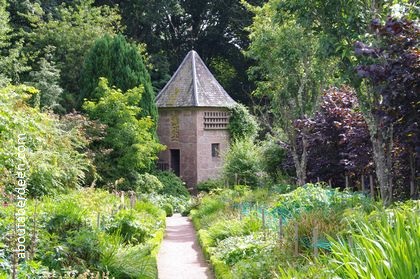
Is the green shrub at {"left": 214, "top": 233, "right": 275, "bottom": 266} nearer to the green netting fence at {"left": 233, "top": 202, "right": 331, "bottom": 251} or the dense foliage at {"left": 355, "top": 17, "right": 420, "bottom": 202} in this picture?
the green netting fence at {"left": 233, "top": 202, "right": 331, "bottom": 251}

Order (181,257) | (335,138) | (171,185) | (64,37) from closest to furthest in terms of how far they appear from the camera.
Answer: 1. (181,257)
2. (335,138)
3. (171,185)
4. (64,37)

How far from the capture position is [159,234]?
1052 cm

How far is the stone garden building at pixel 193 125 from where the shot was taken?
20.6m

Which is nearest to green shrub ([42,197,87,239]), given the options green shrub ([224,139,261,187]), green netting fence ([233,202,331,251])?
green netting fence ([233,202,331,251])

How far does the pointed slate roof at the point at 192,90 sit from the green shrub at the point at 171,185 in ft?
10.0

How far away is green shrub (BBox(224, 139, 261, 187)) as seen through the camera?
16812 mm

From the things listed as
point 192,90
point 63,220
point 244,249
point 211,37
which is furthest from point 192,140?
point 63,220

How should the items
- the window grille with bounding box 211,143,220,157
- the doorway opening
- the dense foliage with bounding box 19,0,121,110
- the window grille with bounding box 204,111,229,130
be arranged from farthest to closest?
the doorway opening, the window grille with bounding box 211,143,220,157, the window grille with bounding box 204,111,229,130, the dense foliage with bounding box 19,0,121,110

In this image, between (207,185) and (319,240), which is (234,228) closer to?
(319,240)

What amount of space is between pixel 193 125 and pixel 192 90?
1.53 m

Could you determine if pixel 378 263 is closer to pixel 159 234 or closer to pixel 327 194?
pixel 327 194

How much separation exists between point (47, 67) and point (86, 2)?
424 centimetres

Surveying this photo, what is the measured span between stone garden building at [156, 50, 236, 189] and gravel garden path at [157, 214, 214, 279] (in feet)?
24.3

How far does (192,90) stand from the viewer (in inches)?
832
